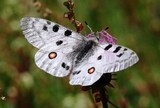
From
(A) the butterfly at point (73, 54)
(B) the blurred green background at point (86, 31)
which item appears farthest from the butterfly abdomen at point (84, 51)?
(B) the blurred green background at point (86, 31)

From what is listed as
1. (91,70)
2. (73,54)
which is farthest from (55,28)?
(91,70)

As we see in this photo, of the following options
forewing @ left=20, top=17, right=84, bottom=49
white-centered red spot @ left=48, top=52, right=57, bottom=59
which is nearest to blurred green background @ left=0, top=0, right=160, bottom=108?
forewing @ left=20, top=17, right=84, bottom=49

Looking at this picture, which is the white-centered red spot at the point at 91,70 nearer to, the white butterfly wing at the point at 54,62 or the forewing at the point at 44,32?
the white butterfly wing at the point at 54,62

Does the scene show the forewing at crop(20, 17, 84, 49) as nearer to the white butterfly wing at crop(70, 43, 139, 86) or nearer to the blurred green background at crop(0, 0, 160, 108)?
the white butterfly wing at crop(70, 43, 139, 86)

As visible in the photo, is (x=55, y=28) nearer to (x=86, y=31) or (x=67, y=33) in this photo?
(x=67, y=33)

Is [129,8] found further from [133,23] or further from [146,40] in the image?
[146,40]

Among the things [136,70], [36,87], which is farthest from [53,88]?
[136,70]
